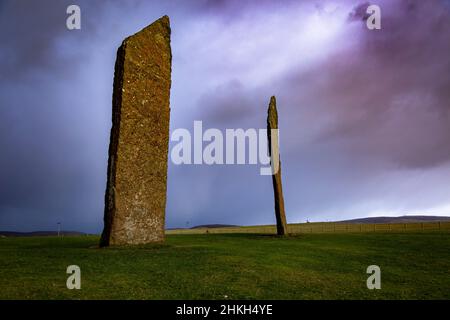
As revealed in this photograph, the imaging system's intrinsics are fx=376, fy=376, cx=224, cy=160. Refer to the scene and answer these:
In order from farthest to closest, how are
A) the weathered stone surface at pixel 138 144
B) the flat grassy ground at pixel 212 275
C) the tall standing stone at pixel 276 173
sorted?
the tall standing stone at pixel 276 173 → the weathered stone surface at pixel 138 144 → the flat grassy ground at pixel 212 275

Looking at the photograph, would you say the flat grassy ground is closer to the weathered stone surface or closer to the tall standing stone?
the weathered stone surface

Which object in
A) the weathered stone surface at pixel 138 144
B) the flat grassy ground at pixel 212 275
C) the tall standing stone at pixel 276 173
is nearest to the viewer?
the flat grassy ground at pixel 212 275

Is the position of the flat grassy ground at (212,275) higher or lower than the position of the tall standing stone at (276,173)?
lower

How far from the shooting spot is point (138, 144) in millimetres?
15500

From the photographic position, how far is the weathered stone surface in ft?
48.2

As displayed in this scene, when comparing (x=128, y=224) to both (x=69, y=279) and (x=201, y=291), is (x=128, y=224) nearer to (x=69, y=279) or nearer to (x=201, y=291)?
(x=69, y=279)

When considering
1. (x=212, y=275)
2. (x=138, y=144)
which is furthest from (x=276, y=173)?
(x=212, y=275)

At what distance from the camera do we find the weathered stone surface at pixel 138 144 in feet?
48.2

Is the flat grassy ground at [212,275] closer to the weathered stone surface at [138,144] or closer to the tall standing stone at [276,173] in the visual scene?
the weathered stone surface at [138,144]

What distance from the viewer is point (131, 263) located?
11000mm

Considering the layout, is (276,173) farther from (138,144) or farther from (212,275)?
(212,275)

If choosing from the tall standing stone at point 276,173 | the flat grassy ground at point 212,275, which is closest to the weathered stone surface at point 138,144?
the flat grassy ground at point 212,275
